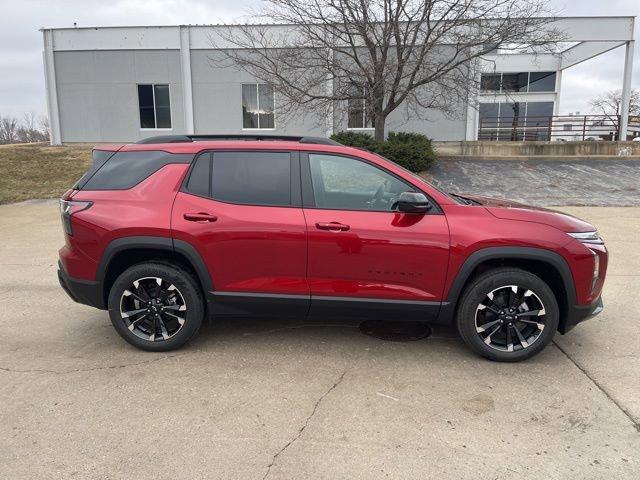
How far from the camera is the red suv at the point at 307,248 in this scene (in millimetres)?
3869

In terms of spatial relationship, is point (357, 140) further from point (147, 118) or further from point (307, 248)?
point (307, 248)

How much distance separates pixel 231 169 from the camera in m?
4.18

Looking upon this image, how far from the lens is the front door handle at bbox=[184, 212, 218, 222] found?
158 inches

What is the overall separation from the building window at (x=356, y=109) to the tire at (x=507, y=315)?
12.7 meters

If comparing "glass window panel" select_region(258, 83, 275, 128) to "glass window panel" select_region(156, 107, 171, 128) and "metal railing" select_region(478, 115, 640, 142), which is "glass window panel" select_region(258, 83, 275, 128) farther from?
"metal railing" select_region(478, 115, 640, 142)

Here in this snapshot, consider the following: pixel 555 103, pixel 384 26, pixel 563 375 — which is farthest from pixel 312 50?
pixel 555 103

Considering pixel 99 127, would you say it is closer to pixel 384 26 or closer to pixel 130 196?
pixel 384 26

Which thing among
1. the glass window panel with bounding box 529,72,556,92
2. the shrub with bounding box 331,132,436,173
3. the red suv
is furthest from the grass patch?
the glass window panel with bounding box 529,72,556,92

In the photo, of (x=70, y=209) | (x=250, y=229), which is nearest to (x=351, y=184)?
(x=250, y=229)

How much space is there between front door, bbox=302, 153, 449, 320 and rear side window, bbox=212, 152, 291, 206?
0.21 metres

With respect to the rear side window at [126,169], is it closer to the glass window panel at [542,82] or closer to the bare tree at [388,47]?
the bare tree at [388,47]

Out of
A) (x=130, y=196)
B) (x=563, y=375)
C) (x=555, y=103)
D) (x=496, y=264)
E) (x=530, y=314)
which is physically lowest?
(x=563, y=375)

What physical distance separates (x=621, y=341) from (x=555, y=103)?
30427 mm

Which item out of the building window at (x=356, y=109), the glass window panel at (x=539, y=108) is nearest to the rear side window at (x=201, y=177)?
the building window at (x=356, y=109)
